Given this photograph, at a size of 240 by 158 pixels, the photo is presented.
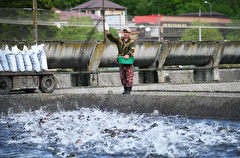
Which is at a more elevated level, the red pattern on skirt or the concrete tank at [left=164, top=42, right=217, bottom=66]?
the red pattern on skirt

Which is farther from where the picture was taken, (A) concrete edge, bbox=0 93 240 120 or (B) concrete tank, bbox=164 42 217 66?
(B) concrete tank, bbox=164 42 217 66

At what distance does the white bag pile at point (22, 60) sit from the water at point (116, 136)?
3.52 metres

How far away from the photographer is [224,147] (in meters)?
6.59

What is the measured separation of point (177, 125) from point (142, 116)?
144cm

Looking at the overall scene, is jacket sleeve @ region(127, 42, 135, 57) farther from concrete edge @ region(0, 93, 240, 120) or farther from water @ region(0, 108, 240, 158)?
water @ region(0, 108, 240, 158)

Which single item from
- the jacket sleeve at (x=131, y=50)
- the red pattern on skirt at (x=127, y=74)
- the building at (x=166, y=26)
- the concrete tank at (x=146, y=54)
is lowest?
the building at (x=166, y=26)

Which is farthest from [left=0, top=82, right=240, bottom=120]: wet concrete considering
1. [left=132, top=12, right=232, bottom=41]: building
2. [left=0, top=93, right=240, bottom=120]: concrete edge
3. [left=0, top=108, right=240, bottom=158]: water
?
[left=132, top=12, right=232, bottom=41]: building

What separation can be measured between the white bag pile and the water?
3524mm

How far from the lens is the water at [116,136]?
20.9 ft

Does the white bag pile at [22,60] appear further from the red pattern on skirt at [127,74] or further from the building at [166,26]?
the building at [166,26]

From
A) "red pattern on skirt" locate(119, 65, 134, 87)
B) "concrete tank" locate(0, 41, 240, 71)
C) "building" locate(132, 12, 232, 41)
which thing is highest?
"red pattern on skirt" locate(119, 65, 134, 87)

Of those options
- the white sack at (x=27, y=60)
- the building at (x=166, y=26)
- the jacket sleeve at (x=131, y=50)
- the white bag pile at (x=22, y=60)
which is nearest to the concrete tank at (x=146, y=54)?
the white bag pile at (x=22, y=60)

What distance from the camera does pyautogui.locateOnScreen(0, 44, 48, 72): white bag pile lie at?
13.6 meters

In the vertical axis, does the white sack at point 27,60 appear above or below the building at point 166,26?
above
